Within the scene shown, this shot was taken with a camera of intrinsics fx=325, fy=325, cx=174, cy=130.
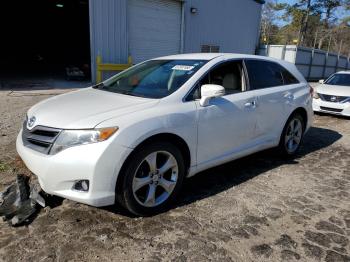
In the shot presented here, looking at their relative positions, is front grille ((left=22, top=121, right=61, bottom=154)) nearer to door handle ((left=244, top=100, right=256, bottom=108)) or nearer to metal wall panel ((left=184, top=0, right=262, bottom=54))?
door handle ((left=244, top=100, right=256, bottom=108))

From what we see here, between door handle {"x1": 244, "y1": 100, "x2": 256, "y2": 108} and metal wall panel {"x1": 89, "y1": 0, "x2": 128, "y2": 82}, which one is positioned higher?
metal wall panel {"x1": 89, "y1": 0, "x2": 128, "y2": 82}

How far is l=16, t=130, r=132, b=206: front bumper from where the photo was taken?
2807mm

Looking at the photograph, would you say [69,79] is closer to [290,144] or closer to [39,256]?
[290,144]

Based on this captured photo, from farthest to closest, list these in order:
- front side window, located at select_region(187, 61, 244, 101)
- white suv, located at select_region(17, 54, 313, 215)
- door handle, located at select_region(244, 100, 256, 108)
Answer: door handle, located at select_region(244, 100, 256, 108) → front side window, located at select_region(187, 61, 244, 101) → white suv, located at select_region(17, 54, 313, 215)

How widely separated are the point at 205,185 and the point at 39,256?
2.13m

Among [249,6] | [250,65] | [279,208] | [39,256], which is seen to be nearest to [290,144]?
[250,65]

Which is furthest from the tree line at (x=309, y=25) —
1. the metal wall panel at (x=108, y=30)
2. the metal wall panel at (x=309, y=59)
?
the metal wall panel at (x=108, y=30)

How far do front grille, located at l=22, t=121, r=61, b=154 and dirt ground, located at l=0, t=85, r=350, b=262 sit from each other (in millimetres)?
704

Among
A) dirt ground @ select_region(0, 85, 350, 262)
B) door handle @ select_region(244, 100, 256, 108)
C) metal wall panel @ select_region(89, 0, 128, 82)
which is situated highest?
metal wall panel @ select_region(89, 0, 128, 82)

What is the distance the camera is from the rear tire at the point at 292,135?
5.10m

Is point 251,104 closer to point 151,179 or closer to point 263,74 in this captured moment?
point 263,74

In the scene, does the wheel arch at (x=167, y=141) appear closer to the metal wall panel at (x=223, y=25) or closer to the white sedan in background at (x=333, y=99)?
the white sedan in background at (x=333, y=99)

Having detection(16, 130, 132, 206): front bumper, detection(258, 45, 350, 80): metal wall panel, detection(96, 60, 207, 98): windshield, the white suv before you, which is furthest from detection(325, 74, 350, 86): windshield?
detection(258, 45, 350, 80): metal wall panel

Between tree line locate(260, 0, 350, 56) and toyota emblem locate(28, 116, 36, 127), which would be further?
tree line locate(260, 0, 350, 56)
